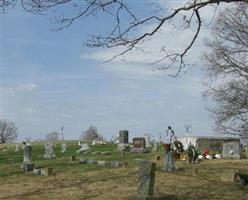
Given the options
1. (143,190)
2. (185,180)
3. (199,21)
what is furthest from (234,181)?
(199,21)

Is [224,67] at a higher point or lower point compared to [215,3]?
higher

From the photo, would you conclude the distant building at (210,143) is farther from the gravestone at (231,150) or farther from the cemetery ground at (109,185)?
the cemetery ground at (109,185)

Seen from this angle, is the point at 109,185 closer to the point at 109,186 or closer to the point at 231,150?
the point at 109,186

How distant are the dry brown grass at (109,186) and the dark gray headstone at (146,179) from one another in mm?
777

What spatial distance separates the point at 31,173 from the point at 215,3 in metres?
13.1

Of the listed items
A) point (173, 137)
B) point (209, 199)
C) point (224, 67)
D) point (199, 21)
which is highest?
point (224, 67)

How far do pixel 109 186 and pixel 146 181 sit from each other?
110 inches

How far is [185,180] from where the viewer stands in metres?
17.2

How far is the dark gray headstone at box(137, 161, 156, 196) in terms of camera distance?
539 inches

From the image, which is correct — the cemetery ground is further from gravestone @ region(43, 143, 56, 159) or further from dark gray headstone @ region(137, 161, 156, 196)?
gravestone @ region(43, 143, 56, 159)

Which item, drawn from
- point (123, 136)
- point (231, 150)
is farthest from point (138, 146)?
point (231, 150)

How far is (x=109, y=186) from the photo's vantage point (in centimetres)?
1631

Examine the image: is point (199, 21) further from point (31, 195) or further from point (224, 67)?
point (224, 67)

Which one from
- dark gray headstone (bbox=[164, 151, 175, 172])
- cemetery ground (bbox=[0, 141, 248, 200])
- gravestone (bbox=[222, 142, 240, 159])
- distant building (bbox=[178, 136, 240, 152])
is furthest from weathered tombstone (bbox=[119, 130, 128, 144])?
dark gray headstone (bbox=[164, 151, 175, 172])
